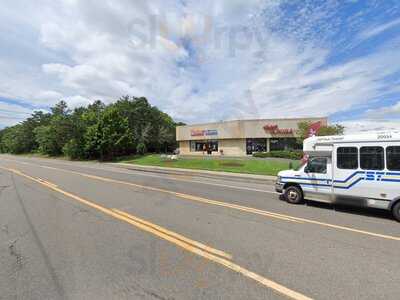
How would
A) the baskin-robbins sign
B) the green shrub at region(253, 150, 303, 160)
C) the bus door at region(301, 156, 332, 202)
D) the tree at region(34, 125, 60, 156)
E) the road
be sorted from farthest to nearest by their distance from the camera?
the tree at region(34, 125, 60, 156) → the baskin-robbins sign → the green shrub at region(253, 150, 303, 160) → the bus door at region(301, 156, 332, 202) → the road

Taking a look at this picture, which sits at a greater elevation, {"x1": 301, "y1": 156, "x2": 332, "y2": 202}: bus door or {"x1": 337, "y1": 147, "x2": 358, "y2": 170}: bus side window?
{"x1": 337, "y1": 147, "x2": 358, "y2": 170}: bus side window

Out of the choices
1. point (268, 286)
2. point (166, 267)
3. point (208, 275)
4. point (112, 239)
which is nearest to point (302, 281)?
point (268, 286)

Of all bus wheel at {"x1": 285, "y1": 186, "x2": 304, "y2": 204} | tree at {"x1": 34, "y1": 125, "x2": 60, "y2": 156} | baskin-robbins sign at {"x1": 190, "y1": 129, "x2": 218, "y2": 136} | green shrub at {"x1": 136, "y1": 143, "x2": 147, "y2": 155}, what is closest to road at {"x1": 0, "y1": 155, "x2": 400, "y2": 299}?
bus wheel at {"x1": 285, "y1": 186, "x2": 304, "y2": 204}

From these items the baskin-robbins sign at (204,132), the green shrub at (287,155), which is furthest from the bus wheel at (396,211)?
the baskin-robbins sign at (204,132)

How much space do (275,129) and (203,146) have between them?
13.9 meters

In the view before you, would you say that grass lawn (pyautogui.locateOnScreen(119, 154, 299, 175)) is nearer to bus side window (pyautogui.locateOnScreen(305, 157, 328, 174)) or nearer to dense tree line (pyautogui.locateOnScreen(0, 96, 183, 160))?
bus side window (pyautogui.locateOnScreen(305, 157, 328, 174))

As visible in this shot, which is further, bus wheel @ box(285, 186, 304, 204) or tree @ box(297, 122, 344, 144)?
tree @ box(297, 122, 344, 144)

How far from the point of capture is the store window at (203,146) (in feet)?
152

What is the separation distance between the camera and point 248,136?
42.2 meters

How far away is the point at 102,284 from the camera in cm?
352

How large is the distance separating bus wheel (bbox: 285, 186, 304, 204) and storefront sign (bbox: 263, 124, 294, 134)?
3321 cm

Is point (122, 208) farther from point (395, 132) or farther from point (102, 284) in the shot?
point (395, 132)

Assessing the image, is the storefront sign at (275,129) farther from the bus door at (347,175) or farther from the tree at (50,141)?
the tree at (50,141)

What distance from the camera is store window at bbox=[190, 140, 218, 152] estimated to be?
46281 millimetres
